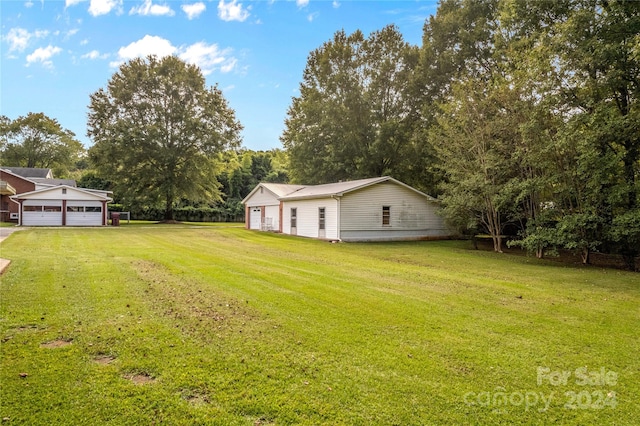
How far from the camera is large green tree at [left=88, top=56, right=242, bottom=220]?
3228 cm

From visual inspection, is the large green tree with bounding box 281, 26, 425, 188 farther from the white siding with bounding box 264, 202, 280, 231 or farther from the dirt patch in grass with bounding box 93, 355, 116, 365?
the dirt patch in grass with bounding box 93, 355, 116, 365

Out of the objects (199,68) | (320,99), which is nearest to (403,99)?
(320,99)

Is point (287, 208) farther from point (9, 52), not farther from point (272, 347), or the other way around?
point (272, 347)

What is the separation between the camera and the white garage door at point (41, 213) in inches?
1057

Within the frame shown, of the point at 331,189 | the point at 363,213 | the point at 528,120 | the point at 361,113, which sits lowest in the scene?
the point at 363,213

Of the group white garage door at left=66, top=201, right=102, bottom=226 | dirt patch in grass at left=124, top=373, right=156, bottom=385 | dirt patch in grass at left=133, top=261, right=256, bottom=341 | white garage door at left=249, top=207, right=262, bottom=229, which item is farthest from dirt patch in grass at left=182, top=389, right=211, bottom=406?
white garage door at left=66, top=201, right=102, bottom=226

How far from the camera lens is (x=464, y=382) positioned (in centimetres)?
323

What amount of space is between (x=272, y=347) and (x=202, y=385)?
980mm

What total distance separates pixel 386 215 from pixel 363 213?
66.2 inches

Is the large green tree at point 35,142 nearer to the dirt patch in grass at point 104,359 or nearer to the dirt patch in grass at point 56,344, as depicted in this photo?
the dirt patch in grass at point 56,344

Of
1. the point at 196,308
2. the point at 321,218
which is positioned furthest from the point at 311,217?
the point at 196,308

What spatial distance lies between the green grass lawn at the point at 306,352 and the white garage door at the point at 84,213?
24.3m

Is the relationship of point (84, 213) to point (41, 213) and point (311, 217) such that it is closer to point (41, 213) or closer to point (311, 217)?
point (41, 213)

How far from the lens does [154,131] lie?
32062 mm
